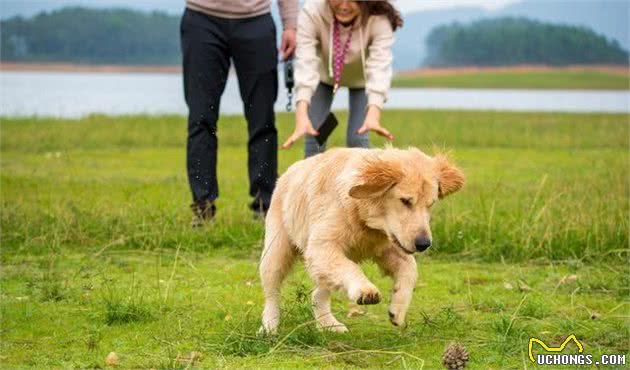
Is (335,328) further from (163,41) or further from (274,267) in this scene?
(163,41)

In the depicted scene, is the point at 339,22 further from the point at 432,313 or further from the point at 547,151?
the point at 547,151

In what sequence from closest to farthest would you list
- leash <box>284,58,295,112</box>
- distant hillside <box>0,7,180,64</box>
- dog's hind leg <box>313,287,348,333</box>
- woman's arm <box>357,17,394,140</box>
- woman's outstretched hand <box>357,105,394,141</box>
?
dog's hind leg <box>313,287,348,333</box>, woman's outstretched hand <box>357,105,394,141</box>, woman's arm <box>357,17,394,140</box>, leash <box>284,58,295,112</box>, distant hillside <box>0,7,180,64</box>

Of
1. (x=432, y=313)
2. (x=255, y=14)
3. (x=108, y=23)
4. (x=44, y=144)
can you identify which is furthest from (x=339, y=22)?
(x=108, y=23)

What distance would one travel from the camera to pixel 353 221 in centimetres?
598

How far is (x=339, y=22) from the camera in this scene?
8.82 metres

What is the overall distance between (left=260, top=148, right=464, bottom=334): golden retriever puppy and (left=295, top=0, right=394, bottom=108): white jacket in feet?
7.54

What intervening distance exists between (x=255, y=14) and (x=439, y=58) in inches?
4690

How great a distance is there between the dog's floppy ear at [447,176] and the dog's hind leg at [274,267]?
1.02m

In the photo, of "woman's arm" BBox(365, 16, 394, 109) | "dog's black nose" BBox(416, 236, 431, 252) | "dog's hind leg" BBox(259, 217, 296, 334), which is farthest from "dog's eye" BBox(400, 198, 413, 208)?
"woman's arm" BBox(365, 16, 394, 109)

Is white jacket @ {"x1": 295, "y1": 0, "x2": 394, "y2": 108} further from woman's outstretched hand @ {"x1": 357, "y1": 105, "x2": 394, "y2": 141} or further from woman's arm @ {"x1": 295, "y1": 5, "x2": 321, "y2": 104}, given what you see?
woman's outstretched hand @ {"x1": 357, "y1": 105, "x2": 394, "y2": 141}

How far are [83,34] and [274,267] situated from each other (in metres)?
79.0

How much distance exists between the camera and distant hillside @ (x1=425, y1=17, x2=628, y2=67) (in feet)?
353

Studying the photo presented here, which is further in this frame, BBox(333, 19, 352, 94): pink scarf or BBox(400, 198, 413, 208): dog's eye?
BBox(333, 19, 352, 94): pink scarf
